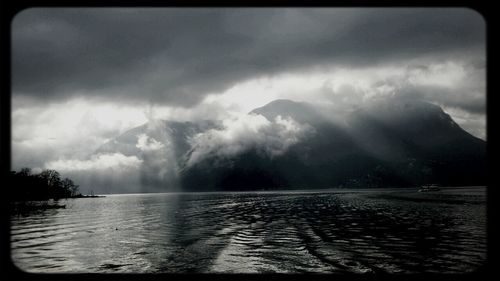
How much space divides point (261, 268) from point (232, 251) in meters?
3.95

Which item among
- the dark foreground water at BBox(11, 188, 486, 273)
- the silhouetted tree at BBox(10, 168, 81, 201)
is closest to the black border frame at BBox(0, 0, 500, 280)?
the dark foreground water at BBox(11, 188, 486, 273)

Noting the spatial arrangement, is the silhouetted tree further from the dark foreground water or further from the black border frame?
the black border frame

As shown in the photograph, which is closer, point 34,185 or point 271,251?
point 271,251

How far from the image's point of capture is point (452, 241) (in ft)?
56.9

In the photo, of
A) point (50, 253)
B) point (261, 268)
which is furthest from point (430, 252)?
point (50, 253)
